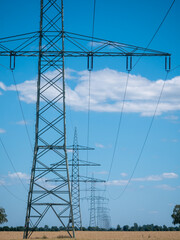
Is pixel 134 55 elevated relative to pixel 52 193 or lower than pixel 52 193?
elevated

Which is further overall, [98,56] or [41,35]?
[41,35]

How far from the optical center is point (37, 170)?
35.1 metres

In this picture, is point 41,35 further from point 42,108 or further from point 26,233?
point 26,233

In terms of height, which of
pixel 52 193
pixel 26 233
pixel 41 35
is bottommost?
pixel 26 233

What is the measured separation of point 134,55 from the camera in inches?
1369

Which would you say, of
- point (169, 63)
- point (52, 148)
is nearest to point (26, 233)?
point (52, 148)

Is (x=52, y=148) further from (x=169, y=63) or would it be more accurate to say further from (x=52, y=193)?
(x=169, y=63)

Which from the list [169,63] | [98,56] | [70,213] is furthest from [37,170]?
[169,63]

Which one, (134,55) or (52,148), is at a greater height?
(134,55)

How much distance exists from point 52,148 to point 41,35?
30.0 feet

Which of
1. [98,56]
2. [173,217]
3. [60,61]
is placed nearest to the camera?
[98,56]

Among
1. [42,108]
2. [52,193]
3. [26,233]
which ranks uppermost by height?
[42,108]

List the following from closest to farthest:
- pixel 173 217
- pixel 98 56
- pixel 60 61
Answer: pixel 98 56 < pixel 60 61 < pixel 173 217

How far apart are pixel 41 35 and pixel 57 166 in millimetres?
10649
